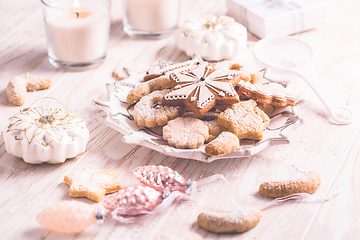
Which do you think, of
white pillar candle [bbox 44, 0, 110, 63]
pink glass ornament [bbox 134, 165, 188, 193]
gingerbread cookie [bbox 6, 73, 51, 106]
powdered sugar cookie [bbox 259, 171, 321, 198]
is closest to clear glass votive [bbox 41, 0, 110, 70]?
white pillar candle [bbox 44, 0, 110, 63]

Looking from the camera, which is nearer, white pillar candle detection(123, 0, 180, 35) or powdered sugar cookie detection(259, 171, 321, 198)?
powdered sugar cookie detection(259, 171, 321, 198)

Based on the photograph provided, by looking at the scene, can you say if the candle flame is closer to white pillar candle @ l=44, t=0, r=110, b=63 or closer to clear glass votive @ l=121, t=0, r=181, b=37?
white pillar candle @ l=44, t=0, r=110, b=63

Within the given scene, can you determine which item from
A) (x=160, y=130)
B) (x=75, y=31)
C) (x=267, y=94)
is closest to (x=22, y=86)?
(x=75, y=31)

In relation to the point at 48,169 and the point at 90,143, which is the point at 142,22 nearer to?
the point at 90,143

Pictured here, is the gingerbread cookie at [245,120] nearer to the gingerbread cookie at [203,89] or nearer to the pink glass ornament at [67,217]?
the gingerbread cookie at [203,89]

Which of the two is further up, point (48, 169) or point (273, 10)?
point (273, 10)

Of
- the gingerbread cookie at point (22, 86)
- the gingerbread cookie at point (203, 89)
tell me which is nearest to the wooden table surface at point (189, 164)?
the gingerbread cookie at point (22, 86)

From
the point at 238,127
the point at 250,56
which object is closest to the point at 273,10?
the point at 250,56

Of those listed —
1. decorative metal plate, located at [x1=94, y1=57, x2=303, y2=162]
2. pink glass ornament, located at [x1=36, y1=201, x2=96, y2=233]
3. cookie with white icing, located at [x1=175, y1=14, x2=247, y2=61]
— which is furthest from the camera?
cookie with white icing, located at [x1=175, y1=14, x2=247, y2=61]
